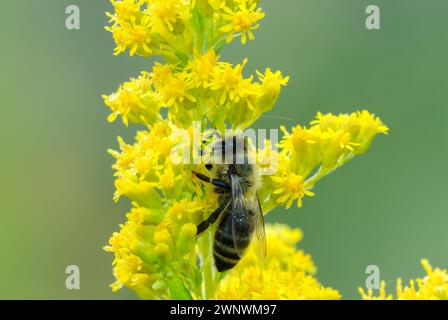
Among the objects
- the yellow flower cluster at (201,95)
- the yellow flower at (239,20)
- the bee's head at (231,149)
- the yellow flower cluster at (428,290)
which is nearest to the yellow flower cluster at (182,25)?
the yellow flower at (239,20)

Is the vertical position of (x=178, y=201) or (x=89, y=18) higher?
(x=89, y=18)

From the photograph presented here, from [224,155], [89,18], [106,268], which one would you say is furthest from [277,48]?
[224,155]

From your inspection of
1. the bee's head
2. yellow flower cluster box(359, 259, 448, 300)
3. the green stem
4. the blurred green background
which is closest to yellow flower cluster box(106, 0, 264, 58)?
the bee's head

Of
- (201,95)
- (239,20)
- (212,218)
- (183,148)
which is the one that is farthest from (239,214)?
(239,20)

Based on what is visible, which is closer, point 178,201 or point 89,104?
point 178,201

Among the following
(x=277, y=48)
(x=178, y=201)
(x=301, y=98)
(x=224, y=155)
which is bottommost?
(x=178, y=201)

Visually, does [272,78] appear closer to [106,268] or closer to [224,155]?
[224,155]
